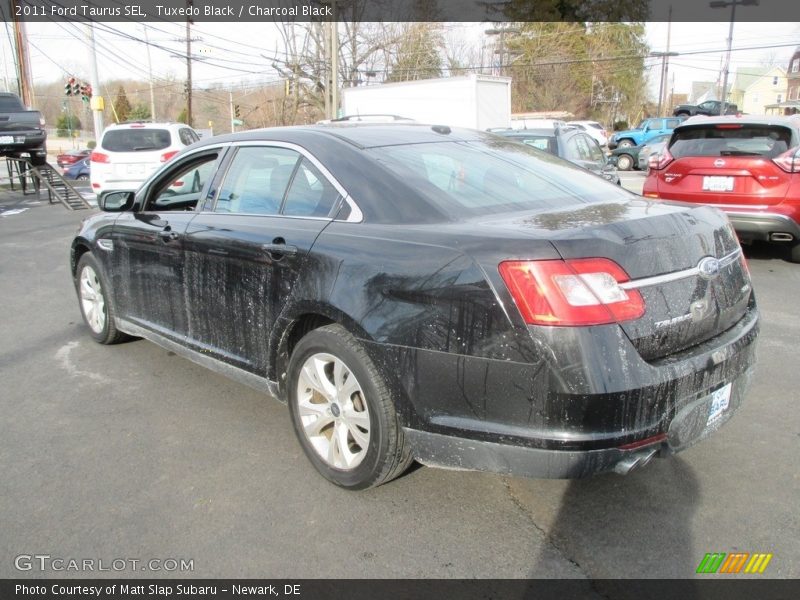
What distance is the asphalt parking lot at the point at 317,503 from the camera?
2.61 metres

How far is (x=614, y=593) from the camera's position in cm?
240

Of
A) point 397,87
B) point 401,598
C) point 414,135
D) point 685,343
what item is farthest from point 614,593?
point 397,87

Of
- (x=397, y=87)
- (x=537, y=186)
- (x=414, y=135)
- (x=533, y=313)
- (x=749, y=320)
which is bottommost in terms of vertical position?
(x=749, y=320)

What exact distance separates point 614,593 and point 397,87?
738 inches

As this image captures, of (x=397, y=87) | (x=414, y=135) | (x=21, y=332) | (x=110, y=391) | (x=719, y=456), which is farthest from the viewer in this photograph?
(x=397, y=87)

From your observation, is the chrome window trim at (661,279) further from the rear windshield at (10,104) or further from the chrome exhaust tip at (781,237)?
the rear windshield at (10,104)

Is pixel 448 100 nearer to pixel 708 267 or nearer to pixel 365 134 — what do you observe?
pixel 365 134

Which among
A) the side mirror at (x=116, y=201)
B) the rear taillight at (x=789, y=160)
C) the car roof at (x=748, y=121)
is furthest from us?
the car roof at (x=748, y=121)

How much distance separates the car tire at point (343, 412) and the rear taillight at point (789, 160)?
246 inches

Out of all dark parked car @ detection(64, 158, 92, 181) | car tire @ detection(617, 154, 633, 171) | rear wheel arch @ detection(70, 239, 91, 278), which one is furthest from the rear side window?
car tire @ detection(617, 154, 633, 171)

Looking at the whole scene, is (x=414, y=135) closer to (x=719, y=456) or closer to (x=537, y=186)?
(x=537, y=186)

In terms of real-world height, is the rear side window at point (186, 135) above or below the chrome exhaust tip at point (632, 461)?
above


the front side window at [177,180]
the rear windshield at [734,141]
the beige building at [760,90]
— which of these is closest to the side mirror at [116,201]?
the front side window at [177,180]

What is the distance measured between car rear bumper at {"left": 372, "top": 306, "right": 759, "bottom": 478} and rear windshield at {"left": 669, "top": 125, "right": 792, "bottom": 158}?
5680 mm
